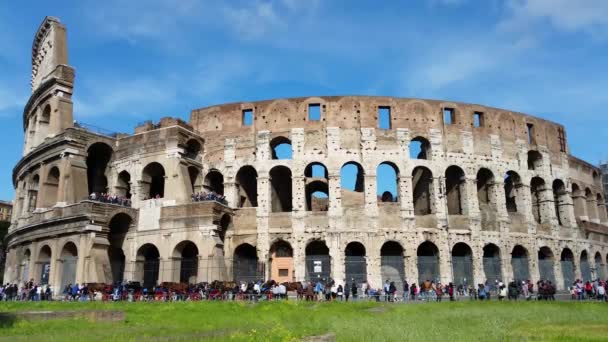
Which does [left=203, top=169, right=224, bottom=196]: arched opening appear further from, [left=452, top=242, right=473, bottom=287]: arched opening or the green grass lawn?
[left=452, top=242, right=473, bottom=287]: arched opening

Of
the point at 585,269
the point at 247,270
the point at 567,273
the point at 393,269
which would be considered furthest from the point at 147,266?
the point at 585,269

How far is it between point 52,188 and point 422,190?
71.1 feet

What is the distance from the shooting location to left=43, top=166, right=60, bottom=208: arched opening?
97.1 ft

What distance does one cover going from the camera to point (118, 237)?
2864 cm

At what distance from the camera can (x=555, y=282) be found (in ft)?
99.8

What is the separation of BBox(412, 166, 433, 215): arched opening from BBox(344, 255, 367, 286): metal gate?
5.04 m

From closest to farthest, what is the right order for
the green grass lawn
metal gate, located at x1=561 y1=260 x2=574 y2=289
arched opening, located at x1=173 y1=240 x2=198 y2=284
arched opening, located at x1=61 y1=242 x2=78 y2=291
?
the green grass lawn → arched opening, located at x1=61 y1=242 x2=78 y2=291 → arched opening, located at x1=173 y1=240 x2=198 y2=284 → metal gate, located at x1=561 y1=260 x2=574 y2=289

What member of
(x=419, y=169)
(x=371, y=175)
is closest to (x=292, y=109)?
(x=371, y=175)

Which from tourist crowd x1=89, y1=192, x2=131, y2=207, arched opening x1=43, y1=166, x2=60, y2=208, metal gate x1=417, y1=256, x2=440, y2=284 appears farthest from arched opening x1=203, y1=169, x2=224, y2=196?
metal gate x1=417, y1=256, x2=440, y2=284

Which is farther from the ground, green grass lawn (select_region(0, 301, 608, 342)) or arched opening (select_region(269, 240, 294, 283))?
arched opening (select_region(269, 240, 294, 283))

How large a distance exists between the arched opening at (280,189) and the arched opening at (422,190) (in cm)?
776

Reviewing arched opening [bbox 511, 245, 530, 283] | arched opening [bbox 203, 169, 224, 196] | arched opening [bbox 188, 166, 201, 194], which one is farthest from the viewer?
arched opening [bbox 203, 169, 224, 196]

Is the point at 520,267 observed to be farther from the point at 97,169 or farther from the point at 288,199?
the point at 97,169

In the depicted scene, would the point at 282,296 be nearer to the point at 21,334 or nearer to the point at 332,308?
the point at 332,308
